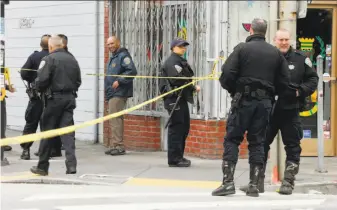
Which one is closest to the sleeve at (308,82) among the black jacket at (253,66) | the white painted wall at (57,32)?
the black jacket at (253,66)

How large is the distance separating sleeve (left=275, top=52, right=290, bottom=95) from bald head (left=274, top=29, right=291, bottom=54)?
373 mm

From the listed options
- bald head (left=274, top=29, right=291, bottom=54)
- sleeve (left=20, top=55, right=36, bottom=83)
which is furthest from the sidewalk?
bald head (left=274, top=29, right=291, bottom=54)

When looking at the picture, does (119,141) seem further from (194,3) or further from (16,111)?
(16,111)

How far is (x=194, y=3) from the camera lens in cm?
1034

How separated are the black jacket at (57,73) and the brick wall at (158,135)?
7.87ft

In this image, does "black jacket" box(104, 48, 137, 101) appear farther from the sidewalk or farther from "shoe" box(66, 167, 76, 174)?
"shoe" box(66, 167, 76, 174)

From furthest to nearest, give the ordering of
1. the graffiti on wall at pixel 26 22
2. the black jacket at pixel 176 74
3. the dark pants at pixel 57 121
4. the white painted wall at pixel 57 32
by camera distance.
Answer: the graffiti on wall at pixel 26 22, the white painted wall at pixel 57 32, the black jacket at pixel 176 74, the dark pants at pixel 57 121

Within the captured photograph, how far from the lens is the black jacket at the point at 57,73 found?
28.2 feet

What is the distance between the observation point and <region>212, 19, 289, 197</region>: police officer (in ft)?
23.0

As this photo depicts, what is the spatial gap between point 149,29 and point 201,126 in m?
2.08

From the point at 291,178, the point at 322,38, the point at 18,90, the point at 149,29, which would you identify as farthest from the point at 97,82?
the point at 291,178

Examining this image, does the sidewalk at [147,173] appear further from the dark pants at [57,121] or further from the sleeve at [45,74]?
the sleeve at [45,74]

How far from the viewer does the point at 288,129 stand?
7.61 meters

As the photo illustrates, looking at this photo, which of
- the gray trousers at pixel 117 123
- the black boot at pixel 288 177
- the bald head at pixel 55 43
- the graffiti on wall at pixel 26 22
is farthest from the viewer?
the graffiti on wall at pixel 26 22
